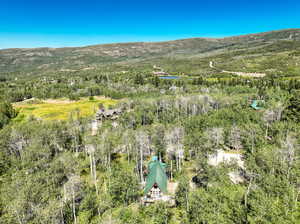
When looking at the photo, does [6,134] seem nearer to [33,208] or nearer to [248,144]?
[33,208]

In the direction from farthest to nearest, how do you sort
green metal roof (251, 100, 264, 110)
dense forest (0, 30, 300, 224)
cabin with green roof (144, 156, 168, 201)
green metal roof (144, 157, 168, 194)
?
green metal roof (251, 100, 264, 110) → green metal roof (144, 157, 168, 194) → cabin with green roof (144, 156, 168, 201) → dense forest (0, 30, 300, 224)

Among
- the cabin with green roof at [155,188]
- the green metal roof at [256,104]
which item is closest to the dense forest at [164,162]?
the green metal roof at [256,104]

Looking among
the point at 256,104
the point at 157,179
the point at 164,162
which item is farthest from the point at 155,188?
the point at 256,104

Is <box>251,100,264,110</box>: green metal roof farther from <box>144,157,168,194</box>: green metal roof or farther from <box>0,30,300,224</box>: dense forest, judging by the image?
<box>144,157,168,194</box>: green metal roof

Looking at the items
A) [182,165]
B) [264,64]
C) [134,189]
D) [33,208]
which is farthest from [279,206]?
[264,64]

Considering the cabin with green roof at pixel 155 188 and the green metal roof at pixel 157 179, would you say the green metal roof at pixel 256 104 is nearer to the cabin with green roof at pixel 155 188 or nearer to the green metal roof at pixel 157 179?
the green metal roof at pixel 157 179

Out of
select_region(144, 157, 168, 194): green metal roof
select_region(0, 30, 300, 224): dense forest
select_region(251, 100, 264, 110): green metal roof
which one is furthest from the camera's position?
select_region(251, 100, 264, 110): green metal roof

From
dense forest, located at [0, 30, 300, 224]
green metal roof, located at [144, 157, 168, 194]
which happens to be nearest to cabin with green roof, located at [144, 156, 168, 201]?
green metal roof, located at [144, 157, 168, 194]

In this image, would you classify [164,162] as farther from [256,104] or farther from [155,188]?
[256,104]

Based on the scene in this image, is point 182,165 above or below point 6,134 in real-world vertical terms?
below

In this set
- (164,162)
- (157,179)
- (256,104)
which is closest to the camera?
(157,179)

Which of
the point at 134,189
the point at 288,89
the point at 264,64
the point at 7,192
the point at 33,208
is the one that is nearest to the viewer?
the point at 33,208
